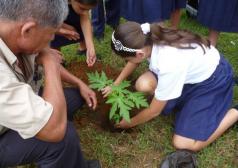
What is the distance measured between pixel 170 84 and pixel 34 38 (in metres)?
1.15

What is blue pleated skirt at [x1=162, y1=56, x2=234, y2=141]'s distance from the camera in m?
2.81

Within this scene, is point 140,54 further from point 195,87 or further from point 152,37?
point 195,87

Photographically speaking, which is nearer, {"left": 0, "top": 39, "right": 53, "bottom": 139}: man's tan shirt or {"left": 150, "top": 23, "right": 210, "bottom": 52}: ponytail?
{"left": 0, "top": 39, "right": 53, "bottom": 139}: man's tan shirt

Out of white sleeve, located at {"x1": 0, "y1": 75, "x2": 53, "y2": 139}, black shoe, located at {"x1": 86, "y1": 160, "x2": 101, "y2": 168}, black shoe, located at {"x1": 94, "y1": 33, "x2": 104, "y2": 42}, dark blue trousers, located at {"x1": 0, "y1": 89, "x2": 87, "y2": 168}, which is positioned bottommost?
black shoe, located at {"x1": 94, "y1": 33, "x2": 104, "y2": 42}

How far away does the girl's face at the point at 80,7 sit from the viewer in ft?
9.79

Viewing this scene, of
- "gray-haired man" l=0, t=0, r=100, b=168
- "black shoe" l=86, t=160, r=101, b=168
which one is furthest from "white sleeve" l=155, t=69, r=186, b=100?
"gray-haired man" l=0, t=0, r=100, b=168

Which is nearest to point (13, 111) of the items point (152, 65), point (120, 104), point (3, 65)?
point (3, 65)

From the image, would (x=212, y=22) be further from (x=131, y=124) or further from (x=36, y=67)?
(x=36, y=67)

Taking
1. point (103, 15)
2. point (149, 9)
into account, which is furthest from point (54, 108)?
point (103, 15)

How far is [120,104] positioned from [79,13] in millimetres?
1109

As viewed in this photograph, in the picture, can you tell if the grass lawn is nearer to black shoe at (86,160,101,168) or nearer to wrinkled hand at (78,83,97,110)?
black shoe at (86,160,101,168)

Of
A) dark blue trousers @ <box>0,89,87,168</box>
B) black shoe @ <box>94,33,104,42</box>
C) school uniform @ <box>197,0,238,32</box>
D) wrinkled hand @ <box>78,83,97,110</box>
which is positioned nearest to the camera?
dark blue trousers @ <box>0,89,87,168</box>

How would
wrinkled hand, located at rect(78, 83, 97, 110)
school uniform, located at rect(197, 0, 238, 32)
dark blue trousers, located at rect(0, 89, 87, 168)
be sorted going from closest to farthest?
dark blue trousers, located at rect(0, 89, 87, 168) → wrinkled hand, located at rect(78, 83, 97, 110) → school uniform, located at rect(197, 0, 238, 32)

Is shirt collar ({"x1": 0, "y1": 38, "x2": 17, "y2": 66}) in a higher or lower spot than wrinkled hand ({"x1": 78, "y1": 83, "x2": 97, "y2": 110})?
higher
